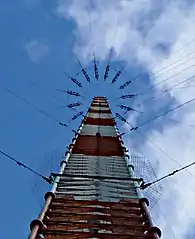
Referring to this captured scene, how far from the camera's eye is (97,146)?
16.9 m

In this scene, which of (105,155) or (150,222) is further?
(105,155)

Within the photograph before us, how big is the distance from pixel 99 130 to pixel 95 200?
9456mm

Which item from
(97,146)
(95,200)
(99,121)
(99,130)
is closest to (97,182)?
(95,200)

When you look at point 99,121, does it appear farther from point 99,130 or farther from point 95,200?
point 95,200

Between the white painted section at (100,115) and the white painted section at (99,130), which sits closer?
the white painted section at (99,130)

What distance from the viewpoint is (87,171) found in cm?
1320

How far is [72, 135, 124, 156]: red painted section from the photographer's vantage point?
16.2m

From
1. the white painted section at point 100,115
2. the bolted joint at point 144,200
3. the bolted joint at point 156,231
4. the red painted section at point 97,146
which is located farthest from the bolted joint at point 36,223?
the white painted section at point 100,115

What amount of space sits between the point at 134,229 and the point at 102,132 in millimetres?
10878

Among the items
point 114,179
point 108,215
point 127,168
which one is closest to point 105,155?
point 127,168

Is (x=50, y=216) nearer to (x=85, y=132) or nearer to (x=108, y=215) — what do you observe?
(x=108, y=215)

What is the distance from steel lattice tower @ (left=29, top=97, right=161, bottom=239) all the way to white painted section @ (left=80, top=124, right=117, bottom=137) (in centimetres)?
177

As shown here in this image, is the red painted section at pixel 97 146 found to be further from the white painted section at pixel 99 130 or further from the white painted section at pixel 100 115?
the white painted section at pixel 100 115

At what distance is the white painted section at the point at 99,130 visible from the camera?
19587mm
